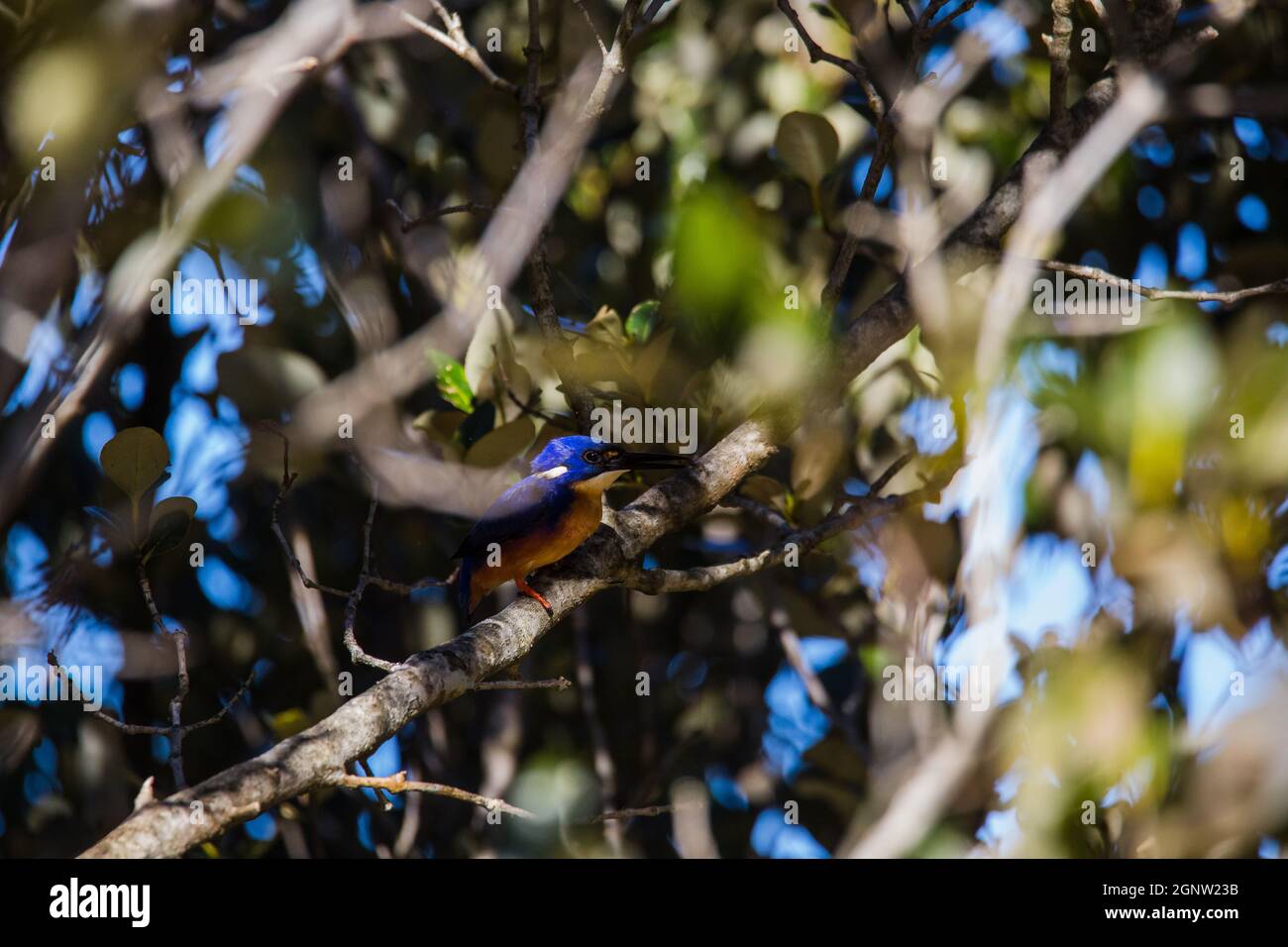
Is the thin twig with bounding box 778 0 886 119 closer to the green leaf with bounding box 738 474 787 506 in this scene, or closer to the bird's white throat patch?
the green leaf with bounding box 738 474 787 506

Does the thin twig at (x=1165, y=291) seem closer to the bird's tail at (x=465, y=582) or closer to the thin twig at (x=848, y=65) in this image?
the thin twig at (x=848, y=65)

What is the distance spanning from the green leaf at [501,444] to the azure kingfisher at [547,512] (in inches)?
3.3

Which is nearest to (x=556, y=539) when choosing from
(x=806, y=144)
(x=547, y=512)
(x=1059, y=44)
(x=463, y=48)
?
(x=547, y=512)

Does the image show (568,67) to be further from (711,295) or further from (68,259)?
(68,259)

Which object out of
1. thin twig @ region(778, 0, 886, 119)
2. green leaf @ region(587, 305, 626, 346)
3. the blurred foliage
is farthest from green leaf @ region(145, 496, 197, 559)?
thin twig @ region(778, 0, 886, 119)

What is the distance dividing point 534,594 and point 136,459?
2.75 feet

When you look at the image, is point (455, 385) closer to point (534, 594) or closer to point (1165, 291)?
point (534, 594)

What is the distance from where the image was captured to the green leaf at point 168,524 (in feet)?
7.65

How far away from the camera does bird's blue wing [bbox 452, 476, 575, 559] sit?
272 centimetres

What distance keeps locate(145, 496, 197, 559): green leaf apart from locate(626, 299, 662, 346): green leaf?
1.10 metres

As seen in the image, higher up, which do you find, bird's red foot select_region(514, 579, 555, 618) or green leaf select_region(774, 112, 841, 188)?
green leaf select_region(774, 112, 841, 188)

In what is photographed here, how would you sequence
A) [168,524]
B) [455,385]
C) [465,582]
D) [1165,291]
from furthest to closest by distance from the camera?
1. [465,582]
2. [455,385]
3. [1165,291]
4. [168,524]

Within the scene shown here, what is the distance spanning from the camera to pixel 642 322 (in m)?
2.89

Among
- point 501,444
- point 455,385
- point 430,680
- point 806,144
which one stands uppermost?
point 806,144
